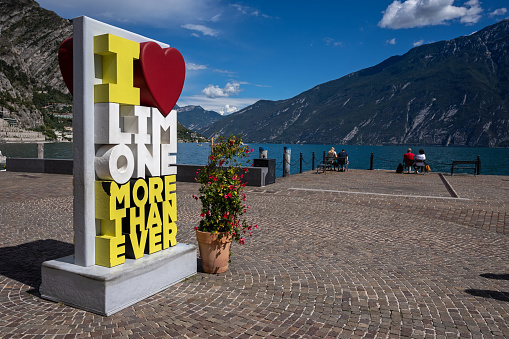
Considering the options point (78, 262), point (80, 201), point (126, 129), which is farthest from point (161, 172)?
point (78, 262)

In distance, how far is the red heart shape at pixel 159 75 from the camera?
4277mm

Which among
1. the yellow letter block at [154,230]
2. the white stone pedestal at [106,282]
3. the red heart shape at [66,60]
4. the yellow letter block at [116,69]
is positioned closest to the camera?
the white stone pedestal at [106,282]

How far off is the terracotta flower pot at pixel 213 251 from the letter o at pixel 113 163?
1.30m

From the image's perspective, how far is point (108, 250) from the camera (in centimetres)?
390

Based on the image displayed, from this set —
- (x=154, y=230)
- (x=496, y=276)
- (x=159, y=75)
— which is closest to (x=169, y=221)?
(x=154, y=230)

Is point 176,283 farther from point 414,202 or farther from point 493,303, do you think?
point 414,202

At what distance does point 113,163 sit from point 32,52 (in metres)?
216

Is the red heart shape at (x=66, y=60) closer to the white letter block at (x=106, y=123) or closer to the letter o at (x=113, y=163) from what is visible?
the white letter block at (x=106, y=123)

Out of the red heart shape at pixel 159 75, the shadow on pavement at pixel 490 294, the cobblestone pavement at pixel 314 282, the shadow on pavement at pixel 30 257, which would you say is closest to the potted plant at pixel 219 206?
the cobblestone pavement at pixel 314 282

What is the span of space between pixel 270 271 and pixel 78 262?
2.39 m

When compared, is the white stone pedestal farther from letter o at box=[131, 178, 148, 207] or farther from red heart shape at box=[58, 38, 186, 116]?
red heart shape at box=[58, 38, 186, 116]

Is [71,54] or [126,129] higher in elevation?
[71,54]

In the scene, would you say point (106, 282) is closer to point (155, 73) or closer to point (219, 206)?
point (219, 206)

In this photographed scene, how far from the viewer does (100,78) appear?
3973mm
